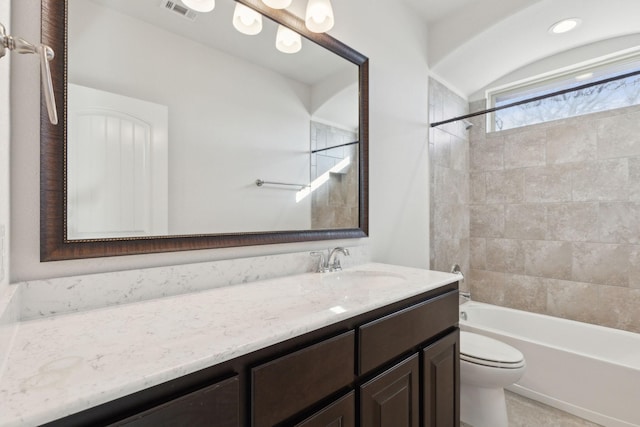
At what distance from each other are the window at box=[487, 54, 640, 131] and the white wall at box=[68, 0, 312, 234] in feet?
7.40

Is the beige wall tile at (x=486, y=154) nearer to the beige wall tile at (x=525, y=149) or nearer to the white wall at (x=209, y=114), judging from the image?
the beige wall tile at (x=525, y=149)

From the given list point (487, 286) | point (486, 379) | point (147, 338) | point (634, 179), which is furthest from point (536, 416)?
point (147, 338)

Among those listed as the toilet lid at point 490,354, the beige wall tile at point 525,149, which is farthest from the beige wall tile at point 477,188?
the toilet lid at point 490,354

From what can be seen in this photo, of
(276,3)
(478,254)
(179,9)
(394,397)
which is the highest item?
(276,3)

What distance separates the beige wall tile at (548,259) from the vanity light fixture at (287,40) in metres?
2.51

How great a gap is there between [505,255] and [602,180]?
0.92 meters

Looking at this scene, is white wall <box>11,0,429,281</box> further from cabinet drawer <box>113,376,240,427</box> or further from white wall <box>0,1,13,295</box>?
cabinet drawer <box>113,376,240,427</box>

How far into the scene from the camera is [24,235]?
2.66 ft

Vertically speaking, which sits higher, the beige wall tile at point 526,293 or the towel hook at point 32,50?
the towel hook at point 32,50

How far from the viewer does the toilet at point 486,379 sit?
158 cm

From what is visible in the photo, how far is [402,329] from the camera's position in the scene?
43.1 inches

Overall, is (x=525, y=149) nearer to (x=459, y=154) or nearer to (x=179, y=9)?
(x=459, y=154)

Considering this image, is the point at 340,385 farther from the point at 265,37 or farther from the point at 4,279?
the point at 265,37

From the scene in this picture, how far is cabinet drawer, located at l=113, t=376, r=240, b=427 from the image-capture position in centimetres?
53
